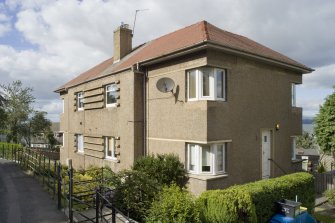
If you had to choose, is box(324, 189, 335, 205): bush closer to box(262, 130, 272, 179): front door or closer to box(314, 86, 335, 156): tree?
box(262, 130, 272, 179): front door

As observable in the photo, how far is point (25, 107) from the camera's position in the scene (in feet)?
174

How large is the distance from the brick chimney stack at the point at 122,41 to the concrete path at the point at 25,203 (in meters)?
9.98

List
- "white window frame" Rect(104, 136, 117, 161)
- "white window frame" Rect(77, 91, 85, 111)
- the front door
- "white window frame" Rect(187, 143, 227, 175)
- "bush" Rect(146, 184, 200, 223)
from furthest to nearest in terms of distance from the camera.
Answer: "white window frame" Rect(77, 91, 85, 111)
"white window frame" Rect(104, 136, 117, 161)
the front door
"white window frame" Rect(187, 143, 227, 175)
"bush" Rect(146, 184, 200, 223)

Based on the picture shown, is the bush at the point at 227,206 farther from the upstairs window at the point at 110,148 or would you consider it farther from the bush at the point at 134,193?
the upstairs window at the point at 110,148

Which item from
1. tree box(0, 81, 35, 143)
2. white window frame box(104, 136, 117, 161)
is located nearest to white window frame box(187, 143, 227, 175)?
white window frame box(104, 136, 117, 161)

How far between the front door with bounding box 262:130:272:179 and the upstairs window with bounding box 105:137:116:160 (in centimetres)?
824

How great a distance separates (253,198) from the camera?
10852mm

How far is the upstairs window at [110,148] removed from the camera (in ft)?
60.1

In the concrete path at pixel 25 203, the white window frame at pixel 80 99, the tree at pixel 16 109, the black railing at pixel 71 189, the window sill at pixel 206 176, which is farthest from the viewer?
the tree at pixel 16 109

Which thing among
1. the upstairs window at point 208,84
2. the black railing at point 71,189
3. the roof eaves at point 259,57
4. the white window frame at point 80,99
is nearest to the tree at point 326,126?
the roof eaves at point 259,57

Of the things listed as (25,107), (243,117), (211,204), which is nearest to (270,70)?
(243,117)

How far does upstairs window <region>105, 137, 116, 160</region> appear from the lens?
60.1 ft

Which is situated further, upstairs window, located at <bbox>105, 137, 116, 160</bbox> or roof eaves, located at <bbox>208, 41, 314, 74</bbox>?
upstairs window, located at <bbox>105, 137, 116, 160</bbox>

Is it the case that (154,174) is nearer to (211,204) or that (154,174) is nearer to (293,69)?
(211,204)
